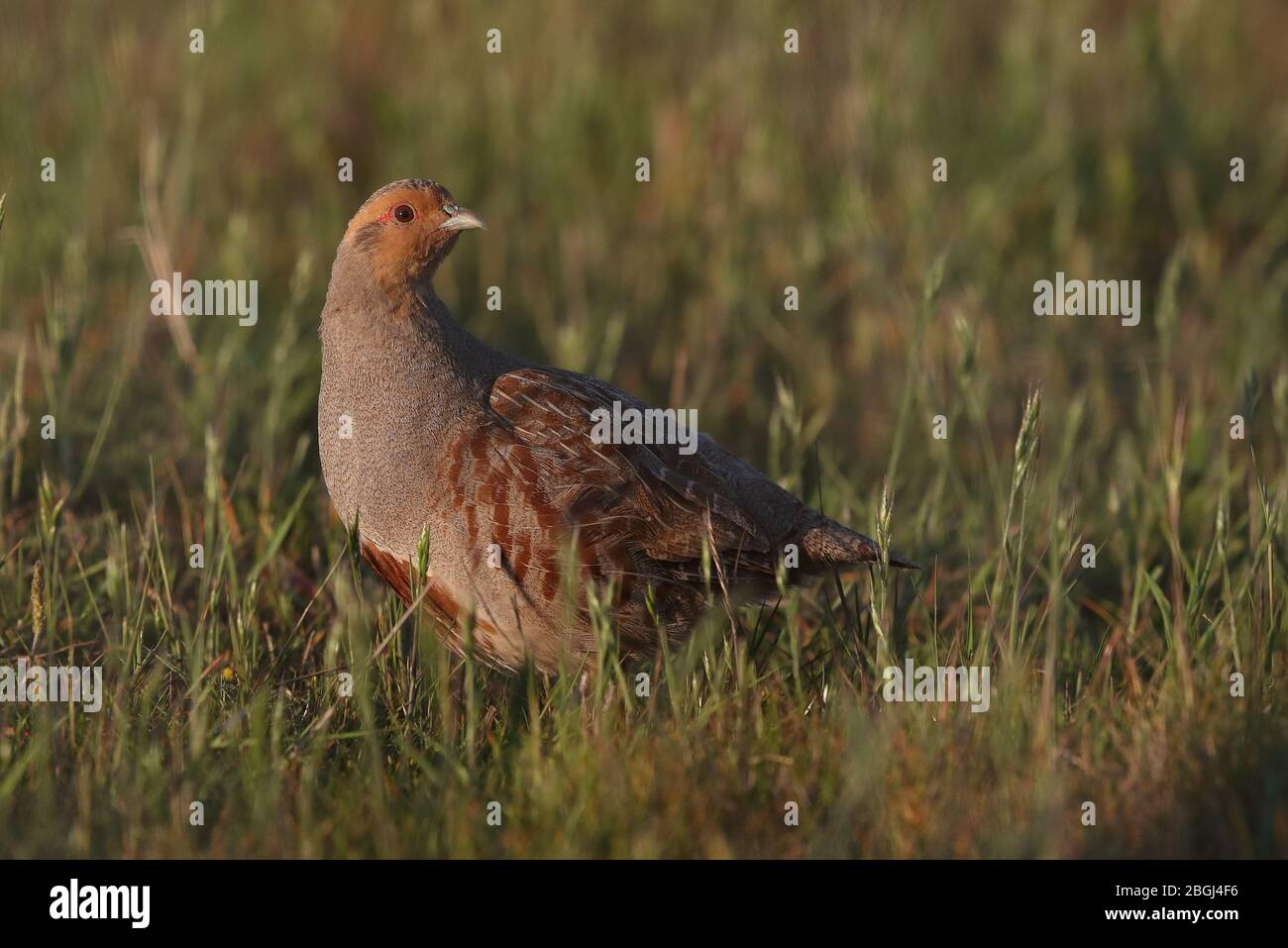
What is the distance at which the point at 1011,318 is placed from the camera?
6.54 meters

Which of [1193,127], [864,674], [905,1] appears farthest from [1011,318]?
[864,674]

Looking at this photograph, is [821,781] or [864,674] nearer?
[821,781]

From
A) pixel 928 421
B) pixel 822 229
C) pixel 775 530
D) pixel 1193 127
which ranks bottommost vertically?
pixel 775 530

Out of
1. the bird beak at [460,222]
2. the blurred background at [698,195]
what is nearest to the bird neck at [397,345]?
the bird beak at [460,222]

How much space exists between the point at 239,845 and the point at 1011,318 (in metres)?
4.33

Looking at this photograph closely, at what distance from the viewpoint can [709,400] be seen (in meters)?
6.16

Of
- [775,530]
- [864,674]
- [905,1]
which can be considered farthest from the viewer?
[905,1]

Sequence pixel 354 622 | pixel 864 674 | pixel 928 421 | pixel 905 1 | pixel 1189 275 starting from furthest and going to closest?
pixel 905 1 → pixel 1189 275 → pixel 928 421 → pixel 864 674 → pixel 354 622

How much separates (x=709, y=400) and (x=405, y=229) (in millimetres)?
2252

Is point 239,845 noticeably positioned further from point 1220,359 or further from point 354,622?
point 1220,359

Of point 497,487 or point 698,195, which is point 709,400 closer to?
point 698,195

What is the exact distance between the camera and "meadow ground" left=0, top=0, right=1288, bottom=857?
331cm

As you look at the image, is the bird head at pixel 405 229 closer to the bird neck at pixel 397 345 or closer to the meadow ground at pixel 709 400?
the bird neck at pixel 397 345

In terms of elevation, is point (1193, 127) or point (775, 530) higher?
point (1193, 127)
